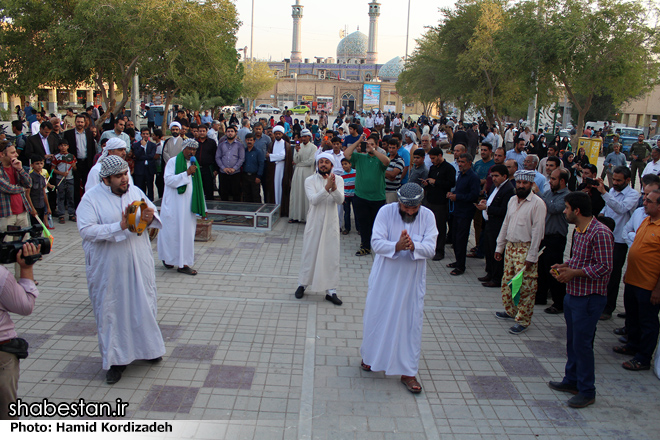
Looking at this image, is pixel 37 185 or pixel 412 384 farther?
pixel 37 185

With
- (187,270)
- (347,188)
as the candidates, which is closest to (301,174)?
(347,188)

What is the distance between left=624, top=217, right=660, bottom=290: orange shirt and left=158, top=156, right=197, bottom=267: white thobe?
17.3ft

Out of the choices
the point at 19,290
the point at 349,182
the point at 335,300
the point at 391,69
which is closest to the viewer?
the point at 19,290

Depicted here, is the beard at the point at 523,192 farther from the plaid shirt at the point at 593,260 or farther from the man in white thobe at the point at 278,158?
the man in white thobe at the point at 278,158

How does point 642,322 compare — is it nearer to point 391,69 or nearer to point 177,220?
point 177,220

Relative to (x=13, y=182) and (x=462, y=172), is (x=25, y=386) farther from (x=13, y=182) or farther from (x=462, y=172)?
(x=462, y=172)

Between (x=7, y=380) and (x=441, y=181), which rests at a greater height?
(x=441, y=181)

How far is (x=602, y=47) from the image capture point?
15797mm

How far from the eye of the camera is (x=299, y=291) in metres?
6.52

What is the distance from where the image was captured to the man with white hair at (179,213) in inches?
283

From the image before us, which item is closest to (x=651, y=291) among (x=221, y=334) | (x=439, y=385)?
(x=439, y=385)

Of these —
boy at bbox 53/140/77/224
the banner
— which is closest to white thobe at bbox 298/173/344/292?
boy at bbox 53/140/77/224

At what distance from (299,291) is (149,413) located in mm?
2795

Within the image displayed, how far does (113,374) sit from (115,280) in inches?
31.4
